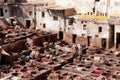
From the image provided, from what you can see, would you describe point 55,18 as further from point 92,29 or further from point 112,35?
point 112,35

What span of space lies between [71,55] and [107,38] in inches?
276

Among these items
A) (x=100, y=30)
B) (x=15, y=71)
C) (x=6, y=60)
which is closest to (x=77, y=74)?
(x=15, y=71)

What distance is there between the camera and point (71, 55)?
146 feet

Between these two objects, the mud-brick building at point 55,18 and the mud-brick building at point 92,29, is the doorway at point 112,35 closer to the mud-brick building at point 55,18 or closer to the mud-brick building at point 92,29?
the mud-brick building at point 92,29

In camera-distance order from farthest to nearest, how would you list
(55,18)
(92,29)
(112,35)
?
(55,18) < (92,29) < (112,35)

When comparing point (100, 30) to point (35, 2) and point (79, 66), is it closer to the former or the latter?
point (79, 66)

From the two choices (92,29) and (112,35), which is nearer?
(112,35)

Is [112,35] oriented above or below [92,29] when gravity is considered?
below

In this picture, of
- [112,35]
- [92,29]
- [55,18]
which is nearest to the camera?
[112,35]

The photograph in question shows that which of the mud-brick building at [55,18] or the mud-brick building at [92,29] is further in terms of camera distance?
the mud-brick building at [55,18]

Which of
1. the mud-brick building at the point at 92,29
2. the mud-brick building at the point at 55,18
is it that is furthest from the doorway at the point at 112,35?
the mud-brick building at the point at 55,18

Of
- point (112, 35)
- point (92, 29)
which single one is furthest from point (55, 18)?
point (112, 35)

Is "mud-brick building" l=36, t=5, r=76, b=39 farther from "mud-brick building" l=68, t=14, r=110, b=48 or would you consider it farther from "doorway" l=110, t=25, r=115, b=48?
"doorway" l=110, t=25, r=115, b=48

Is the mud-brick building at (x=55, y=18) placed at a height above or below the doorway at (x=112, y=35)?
above
